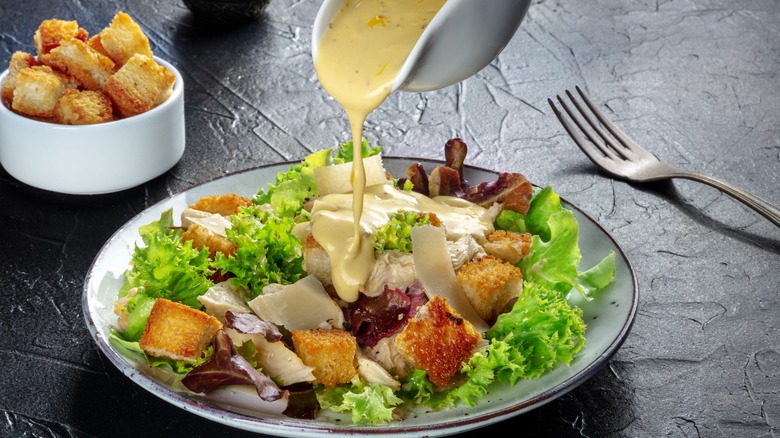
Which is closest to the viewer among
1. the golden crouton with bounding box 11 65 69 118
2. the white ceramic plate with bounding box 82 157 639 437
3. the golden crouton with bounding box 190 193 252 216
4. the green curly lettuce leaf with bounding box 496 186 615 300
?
the white ceramic plate with bounding box 82 157 639 437

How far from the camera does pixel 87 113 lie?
3.30m

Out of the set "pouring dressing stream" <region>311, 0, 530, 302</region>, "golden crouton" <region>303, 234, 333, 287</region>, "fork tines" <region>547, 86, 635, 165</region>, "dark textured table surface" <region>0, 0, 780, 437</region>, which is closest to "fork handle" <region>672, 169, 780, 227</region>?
"dark textured table surface" <region>0, 0, 780, 437</region>

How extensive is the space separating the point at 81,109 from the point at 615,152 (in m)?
2.00

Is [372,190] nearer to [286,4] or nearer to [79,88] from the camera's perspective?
[79,88]

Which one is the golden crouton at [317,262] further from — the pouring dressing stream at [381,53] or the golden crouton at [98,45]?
the golden crouton at [98,45]

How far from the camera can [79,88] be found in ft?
11.3

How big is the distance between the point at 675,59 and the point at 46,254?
307cm

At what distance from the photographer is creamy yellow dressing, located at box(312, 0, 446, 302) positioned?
2.45 m

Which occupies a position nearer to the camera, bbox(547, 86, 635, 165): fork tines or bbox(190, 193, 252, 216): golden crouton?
bbox(190, 193, 252, 216): golden crouton

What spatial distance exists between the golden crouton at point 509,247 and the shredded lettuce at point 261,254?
55 centimetres

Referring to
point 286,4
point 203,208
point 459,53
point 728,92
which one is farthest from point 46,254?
point 728,92

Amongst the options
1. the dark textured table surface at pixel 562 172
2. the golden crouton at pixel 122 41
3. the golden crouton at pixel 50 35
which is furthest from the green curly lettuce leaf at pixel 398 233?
the golden crouton at pixel 50 35

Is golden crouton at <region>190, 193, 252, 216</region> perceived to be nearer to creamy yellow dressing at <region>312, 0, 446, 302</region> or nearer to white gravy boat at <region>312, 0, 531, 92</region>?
creamy yellow dressing at <region>312, 0, 446, 302</region>

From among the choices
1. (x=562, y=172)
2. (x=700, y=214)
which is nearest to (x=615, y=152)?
(x=562, y=172)
